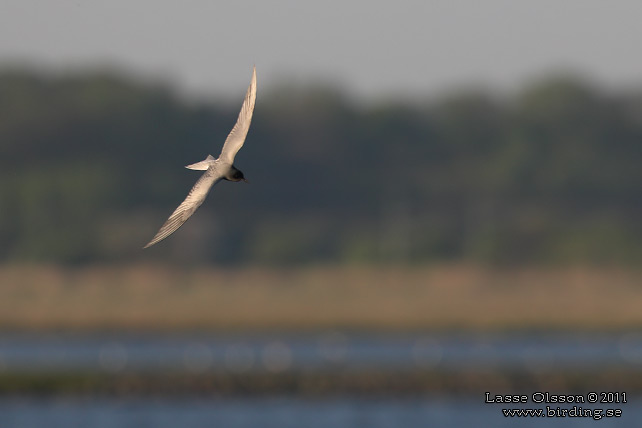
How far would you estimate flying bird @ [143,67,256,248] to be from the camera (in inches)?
439

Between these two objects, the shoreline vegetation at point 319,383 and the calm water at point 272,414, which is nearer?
the calm water at point 272,414

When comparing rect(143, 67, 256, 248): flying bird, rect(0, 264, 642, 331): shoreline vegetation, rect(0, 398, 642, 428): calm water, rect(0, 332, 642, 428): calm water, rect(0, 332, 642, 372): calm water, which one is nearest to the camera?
rect(143, 67, 256, 248): flying bird

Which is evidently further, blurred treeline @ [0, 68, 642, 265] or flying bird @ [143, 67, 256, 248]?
blurred treeline @ [0, 68, 642, 265]

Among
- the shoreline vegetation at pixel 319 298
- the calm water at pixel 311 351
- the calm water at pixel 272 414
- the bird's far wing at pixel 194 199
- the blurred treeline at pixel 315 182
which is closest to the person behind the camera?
the bird's far wing at pixel 194 199

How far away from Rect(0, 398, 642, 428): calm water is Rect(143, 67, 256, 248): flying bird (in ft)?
61.6

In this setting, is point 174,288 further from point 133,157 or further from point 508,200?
point 508,200

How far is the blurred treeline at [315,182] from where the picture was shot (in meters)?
70.2

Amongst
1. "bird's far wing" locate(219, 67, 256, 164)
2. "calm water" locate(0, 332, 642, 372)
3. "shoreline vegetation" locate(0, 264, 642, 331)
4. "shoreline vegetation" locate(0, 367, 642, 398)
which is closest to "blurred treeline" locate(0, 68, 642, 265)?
"shoreline vegetation" locate(0, 264, 642, 331)

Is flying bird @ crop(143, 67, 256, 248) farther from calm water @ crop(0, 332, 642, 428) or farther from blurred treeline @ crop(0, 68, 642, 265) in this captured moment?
blurred treeline @ crop(0, 68, 642, 265)

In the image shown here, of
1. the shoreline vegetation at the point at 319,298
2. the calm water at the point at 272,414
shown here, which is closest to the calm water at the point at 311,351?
the shoreline vegetation at the point at 319,298

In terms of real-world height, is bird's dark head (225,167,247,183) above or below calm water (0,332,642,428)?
below

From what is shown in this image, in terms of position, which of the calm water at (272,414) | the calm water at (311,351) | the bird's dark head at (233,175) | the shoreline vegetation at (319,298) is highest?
the shoreline vegetation at (319,298)

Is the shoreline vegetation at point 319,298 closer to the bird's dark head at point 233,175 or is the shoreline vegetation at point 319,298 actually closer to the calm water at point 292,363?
the calm water at point 292,363

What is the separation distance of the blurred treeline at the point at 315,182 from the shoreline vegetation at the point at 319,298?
3772mm
